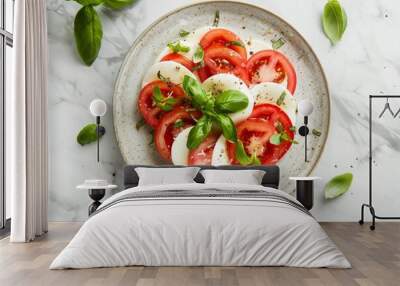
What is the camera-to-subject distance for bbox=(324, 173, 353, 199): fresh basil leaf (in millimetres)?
6750

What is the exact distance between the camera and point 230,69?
6711 mm

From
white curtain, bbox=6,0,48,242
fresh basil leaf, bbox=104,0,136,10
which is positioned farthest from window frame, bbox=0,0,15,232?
fresh basil leaf, bbox=104,0,136,10

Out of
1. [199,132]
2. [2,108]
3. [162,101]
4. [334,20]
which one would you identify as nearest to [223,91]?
[199,132]

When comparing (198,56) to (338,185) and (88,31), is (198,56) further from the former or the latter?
(338,185)

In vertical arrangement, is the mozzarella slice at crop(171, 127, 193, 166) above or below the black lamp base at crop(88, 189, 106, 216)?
above

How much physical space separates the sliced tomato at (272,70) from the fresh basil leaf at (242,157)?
30.2 inches

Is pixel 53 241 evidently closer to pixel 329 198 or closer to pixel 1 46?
pixel 1 46

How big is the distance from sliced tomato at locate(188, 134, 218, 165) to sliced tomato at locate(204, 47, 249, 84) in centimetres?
76

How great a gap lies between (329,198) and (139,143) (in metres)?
2.32

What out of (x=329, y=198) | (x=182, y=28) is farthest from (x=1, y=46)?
(x=329, y=198)

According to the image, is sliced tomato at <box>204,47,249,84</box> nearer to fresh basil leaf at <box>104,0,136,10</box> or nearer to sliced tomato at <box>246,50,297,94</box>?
sliced tomato at <box>246,50,297,94</box>

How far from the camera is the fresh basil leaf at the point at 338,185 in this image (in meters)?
6.75

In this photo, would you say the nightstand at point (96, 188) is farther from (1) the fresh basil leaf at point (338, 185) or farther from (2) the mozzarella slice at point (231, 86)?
(1) the fresh basil leaf at point (338, 185)

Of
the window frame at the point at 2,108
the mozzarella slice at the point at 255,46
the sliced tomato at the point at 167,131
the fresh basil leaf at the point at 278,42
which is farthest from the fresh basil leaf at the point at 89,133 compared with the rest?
the fresh basil leaf at the point at 278,42
